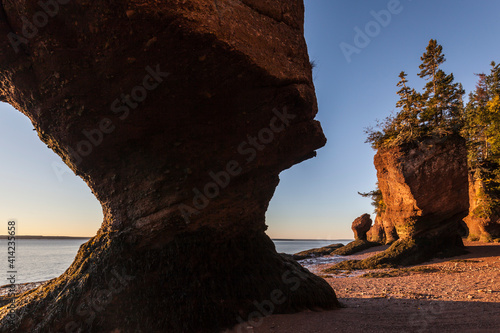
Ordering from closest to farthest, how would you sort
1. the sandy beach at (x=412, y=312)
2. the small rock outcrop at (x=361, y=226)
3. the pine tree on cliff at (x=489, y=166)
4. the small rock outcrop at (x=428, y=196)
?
the sandy beach at (x=412, y=312) → the small rock outcrop at (x=428, y=196) → the pine tree on cliff at (x=489, y=166) → the small rock outcrop at (x=361, y=226)

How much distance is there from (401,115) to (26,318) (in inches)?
898

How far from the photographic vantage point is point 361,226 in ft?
115

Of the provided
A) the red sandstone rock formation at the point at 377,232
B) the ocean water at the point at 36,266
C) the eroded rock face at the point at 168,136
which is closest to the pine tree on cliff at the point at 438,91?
the red sandstone rock formation at the point at 377,232

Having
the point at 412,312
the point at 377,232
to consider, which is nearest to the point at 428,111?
the point at 377,232

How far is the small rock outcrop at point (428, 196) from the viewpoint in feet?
53.7

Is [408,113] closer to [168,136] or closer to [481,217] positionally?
[481,217]

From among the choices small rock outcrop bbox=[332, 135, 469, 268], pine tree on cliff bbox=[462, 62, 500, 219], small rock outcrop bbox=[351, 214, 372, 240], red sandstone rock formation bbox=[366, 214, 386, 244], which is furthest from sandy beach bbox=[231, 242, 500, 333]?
small rock outcrop bbox=[351, 214, 372, 240]

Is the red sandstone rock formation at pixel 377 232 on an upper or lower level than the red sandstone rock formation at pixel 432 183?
lower

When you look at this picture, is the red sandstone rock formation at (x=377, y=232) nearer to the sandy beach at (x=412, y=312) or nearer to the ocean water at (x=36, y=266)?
the sandy beach at (x=412, y=312)

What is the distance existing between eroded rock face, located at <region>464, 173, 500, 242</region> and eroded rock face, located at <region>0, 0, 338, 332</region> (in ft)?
79.3

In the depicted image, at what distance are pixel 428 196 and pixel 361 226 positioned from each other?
1991 cm

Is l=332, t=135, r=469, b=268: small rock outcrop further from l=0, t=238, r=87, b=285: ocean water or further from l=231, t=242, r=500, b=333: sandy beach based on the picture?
l=0, t=238, r=87, b=285: ocean water

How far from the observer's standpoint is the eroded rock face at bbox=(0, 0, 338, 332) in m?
3.68

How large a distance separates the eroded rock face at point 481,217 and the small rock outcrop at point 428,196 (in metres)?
8.56
